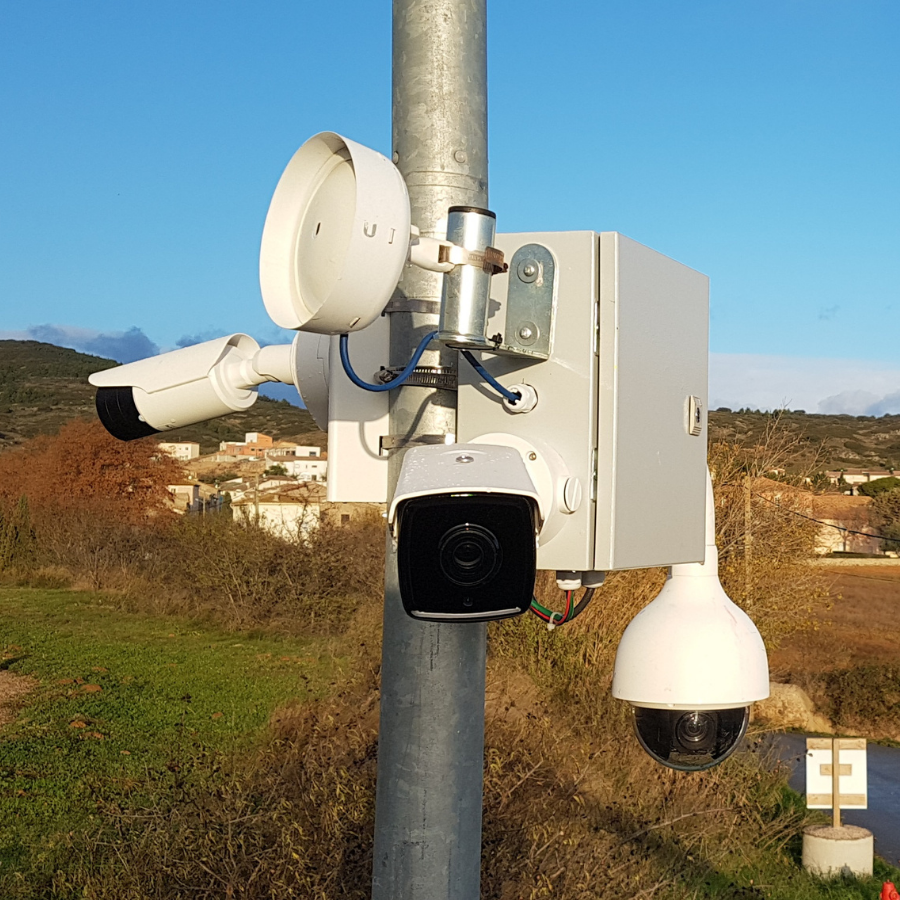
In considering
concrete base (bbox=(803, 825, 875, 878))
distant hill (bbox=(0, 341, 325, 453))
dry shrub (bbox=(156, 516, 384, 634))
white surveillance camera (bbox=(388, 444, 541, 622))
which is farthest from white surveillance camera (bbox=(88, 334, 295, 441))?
distant hill (bbox=(0, 341, 325, 453))

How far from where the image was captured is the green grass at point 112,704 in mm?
7512

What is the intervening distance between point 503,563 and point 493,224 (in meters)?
0.54

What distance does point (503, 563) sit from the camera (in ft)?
4.83

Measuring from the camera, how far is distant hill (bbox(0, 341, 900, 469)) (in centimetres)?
4416

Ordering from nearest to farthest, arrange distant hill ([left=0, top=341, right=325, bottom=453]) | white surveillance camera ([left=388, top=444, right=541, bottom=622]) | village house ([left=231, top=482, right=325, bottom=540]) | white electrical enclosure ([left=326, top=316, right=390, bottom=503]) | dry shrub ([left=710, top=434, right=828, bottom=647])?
1. white surveillance camera ([left=388, top=444, right=541, bottom=622])
2. white electrical enclosure ([left=326, top=316, right=390, bottom=503])
3. dry shrub ([left=710, top=434, right=828, bottom=647])
4. village house ([left=231, top=482, right=325, bottom=540])
5. distant hill ([left=0, top=341, right=325, bottom=453])

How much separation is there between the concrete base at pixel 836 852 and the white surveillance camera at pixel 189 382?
339 inches

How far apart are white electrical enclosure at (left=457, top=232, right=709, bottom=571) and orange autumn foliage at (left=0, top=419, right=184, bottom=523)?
2369 cm

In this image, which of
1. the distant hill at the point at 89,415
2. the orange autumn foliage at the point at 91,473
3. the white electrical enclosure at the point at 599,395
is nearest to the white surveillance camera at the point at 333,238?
the white electrical enclosure at the point at 599,395

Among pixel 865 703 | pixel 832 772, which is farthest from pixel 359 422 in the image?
pixel 865 703

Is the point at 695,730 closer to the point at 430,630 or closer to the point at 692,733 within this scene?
the point at 692,733

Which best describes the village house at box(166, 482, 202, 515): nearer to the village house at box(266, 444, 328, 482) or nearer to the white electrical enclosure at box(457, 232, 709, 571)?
the village house at box(266, 444, 328, 482)

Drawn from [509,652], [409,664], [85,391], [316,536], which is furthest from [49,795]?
[85,391]

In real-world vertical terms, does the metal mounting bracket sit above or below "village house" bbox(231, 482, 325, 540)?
above

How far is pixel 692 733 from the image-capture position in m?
2.28
